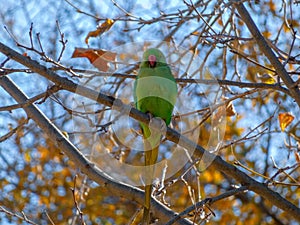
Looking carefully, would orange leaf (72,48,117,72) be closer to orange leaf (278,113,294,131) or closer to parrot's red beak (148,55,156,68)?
parrot's red beak (148,55,156,68)

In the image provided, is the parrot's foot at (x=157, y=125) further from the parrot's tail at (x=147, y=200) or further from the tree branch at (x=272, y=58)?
the tree branch at (x=272, y=58)

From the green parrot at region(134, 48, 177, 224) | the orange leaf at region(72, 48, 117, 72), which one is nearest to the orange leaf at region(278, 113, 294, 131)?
the green parrot at region(134, 48, 177, 224)

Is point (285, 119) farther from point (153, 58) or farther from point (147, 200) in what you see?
point (147, 200)

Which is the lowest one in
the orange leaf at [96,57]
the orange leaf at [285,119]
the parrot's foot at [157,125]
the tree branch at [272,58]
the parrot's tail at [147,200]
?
the parrot's tail at [147,200]

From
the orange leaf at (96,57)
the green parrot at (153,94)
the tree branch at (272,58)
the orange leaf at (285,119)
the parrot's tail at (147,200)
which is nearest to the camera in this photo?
the tree branch at (272,58)

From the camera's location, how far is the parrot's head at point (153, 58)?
3.53 metres

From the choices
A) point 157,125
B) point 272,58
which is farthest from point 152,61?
point 272,58

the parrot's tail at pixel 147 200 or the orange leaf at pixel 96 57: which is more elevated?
the orange leaf at pixel 96 57

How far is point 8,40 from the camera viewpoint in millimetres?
6816

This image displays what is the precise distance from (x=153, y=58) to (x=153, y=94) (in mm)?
218

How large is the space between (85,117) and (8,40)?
3705mm

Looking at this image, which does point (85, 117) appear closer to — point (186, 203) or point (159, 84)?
point (159, 84)

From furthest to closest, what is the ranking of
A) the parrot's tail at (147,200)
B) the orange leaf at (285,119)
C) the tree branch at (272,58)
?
the orange leaf at (285,119), the parrot's tail at (147,200), the tree branch at (272,58)

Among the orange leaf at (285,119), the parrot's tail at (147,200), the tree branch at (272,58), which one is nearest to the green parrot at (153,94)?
the parrot's tail at (147,200)
